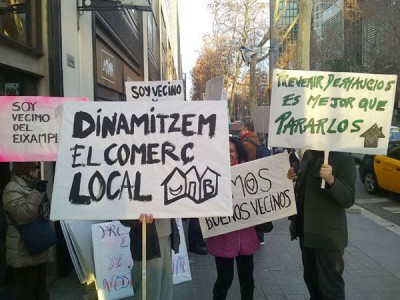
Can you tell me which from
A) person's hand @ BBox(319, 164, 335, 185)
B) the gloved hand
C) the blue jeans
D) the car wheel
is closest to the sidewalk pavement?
the blue jeans

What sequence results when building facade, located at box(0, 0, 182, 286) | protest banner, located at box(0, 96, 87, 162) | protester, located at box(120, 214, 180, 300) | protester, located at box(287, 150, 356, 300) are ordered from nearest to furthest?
protester, located at box(120, 214, 180, 300) < protester, located at box(287, 150, 356, 300) < protest banner, located at box(0, 96, 87, 162) < building facade, located at box(0, 0, 182, 286)

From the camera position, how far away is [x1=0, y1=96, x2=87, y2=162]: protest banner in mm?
4141

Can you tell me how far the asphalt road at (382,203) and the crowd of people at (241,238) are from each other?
5.85 m

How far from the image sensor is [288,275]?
18.2ft

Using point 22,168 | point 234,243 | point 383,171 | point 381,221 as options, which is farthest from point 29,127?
point 383,171

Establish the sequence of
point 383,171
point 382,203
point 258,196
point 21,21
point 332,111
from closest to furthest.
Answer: point 332,111
point 258,196
point 21,21
point 382,203
point 383,171

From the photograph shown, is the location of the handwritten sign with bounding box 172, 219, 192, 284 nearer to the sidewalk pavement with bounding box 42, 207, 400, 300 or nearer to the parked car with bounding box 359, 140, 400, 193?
the sidewalk pavement with bounding box 42, 207, 400, 300

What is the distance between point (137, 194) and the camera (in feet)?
9.96

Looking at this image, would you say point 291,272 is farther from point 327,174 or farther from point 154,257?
point 154,257

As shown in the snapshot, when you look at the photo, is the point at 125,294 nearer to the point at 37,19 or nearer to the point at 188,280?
the point at 188,280

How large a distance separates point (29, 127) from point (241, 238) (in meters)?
2.19

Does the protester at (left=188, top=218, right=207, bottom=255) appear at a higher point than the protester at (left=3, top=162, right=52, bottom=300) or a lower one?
lower

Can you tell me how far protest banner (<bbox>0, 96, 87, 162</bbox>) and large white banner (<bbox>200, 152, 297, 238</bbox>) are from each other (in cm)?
161

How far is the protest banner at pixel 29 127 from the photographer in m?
4.14
